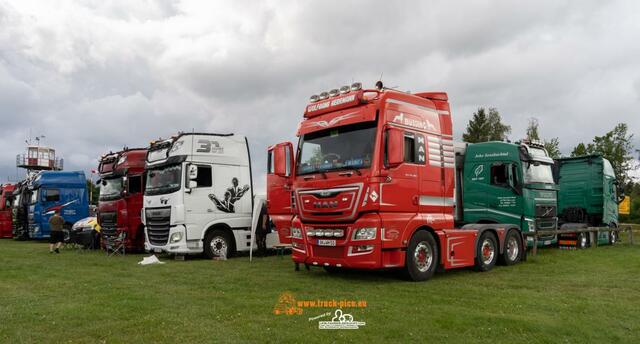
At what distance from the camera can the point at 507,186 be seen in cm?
1413

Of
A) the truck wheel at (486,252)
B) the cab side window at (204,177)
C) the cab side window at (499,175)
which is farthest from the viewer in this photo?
the cab side window at (204,177)

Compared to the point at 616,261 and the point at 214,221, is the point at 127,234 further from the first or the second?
the point at 616,261

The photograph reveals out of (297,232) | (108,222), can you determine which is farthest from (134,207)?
(297,232)

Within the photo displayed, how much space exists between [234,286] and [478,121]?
54004 millimetres

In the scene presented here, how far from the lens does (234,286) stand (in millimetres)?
9219

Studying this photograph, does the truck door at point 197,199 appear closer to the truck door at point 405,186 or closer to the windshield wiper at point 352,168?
the windshield wiper at point 352,168

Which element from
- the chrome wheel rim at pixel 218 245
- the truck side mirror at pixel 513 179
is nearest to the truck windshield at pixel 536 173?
the truck side mirror at pixel 513 179

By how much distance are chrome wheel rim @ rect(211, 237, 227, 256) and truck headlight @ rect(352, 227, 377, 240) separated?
→ 22.5 ft

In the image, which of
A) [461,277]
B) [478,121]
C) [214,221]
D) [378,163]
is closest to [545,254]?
[461,277]

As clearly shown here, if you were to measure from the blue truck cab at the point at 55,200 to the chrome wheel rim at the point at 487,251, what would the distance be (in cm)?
1951

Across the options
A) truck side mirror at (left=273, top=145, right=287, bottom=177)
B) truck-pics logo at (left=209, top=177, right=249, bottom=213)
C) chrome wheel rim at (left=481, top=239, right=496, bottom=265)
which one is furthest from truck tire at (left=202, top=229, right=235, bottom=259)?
chrome wheel rim at (left=481, top=239, right=496, bottom=265)

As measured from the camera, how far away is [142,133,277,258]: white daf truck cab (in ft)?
46.1

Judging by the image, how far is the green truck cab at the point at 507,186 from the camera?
14039 mm

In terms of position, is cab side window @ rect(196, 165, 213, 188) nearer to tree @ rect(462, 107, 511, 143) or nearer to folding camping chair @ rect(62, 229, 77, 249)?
folding camping chair @ rect(62, 229, 77, 249)
